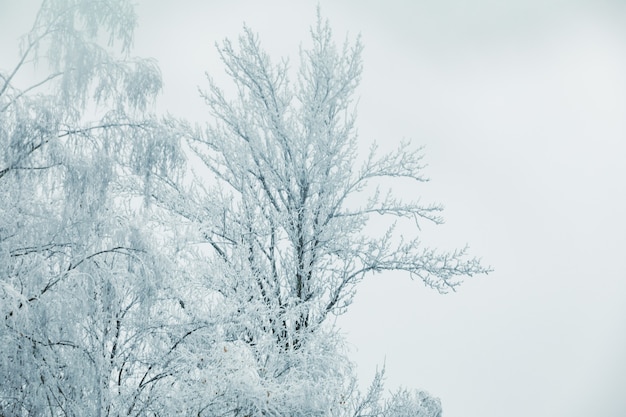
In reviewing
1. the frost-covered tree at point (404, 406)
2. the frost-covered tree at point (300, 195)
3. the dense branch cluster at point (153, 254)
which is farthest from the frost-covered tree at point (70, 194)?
the frost-covered tree at point (404, 406)

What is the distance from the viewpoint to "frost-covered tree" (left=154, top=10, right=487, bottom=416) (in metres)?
8.02

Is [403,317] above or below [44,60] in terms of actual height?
above

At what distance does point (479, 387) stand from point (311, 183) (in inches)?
926

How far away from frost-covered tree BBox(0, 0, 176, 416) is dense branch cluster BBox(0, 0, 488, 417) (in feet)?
0.04

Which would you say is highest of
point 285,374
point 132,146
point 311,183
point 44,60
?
point 311,183

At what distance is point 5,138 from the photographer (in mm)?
4703

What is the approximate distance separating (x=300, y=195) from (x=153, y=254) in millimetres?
3628

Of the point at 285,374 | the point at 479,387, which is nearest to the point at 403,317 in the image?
the point at 479,387

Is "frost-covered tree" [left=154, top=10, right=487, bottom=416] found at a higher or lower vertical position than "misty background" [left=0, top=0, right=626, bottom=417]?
lower

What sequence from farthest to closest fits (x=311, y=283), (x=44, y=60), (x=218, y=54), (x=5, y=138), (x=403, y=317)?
(x=403, y=317)
(x=218, y=54)
(x=311, y=283)
(x=44, y=60)
(x=5, y=138)

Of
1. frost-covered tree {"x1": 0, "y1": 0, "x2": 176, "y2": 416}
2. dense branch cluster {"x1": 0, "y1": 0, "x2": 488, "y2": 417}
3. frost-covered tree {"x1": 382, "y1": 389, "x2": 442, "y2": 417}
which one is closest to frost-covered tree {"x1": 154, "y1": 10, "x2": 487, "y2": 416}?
dense branch cluster {"x1": 0, "y1": 0, "x2": 488, "y2": 417}

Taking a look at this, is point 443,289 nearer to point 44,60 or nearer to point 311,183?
point 311,183

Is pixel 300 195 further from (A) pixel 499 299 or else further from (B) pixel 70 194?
(A) pixel 499 299

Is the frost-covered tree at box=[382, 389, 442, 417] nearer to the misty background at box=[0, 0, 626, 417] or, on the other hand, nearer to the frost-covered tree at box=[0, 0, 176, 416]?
the misty background at box=[0, 0, 626, 417]
